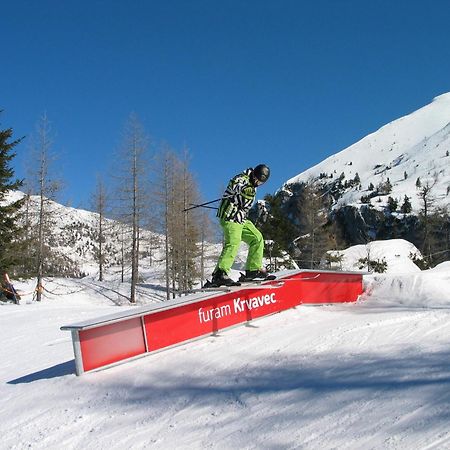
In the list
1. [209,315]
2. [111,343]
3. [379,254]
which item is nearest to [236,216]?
[209,315]

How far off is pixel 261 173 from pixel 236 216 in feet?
2.42

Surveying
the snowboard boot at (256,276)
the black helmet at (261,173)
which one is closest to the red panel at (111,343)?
the snowboard boot at (256,276)

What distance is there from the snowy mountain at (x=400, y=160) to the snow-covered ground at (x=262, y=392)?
70.5 metres

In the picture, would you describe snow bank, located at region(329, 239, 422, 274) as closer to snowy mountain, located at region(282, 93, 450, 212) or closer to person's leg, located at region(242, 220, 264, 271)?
person's leg, located at region(242, 220, 264, 271)

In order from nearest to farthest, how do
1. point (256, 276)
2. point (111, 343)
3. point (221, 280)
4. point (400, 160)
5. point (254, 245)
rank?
point (111, 343)
point (221, 280)
point (256, 276)
point (254, 245)
point (400, 160)

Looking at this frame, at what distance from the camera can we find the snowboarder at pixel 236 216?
261 inches

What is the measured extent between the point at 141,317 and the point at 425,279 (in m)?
5.13

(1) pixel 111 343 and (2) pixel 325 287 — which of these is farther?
(2) pixel 325 287

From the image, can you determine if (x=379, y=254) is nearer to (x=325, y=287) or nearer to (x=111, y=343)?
(x=325, y=287)

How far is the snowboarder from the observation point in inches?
261

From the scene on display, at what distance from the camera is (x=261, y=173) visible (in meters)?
6.82

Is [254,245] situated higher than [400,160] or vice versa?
[400,160]

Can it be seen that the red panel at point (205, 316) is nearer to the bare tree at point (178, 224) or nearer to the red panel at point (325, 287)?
the red panel at point (325, 287)

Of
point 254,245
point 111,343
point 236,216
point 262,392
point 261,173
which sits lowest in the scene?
point 262,392
